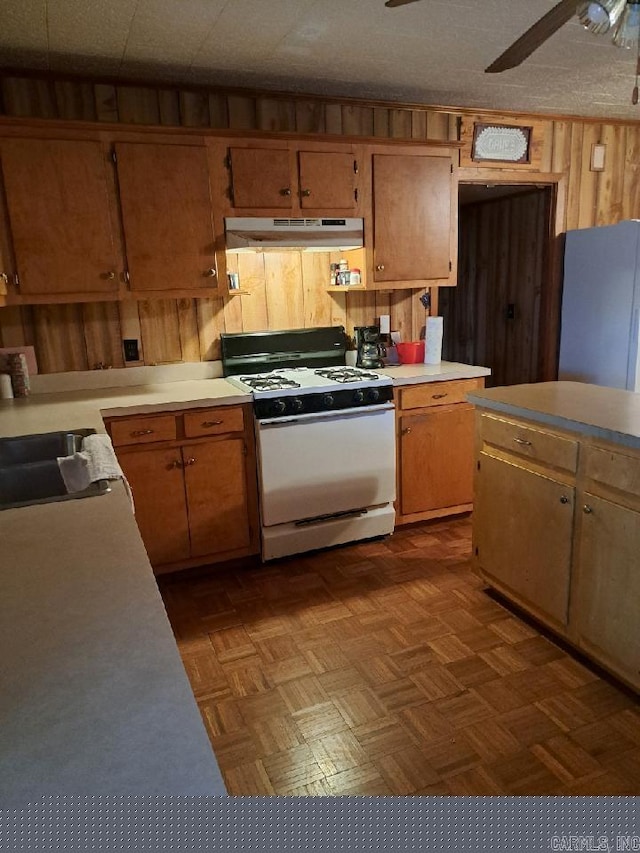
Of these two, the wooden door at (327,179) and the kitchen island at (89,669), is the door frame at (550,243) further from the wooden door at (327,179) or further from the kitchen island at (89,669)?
the kitchen island at (89,669)

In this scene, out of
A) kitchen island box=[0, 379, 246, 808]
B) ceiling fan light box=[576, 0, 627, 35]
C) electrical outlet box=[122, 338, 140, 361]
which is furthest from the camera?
electrical outlet box=[122, 338, 140, 361]

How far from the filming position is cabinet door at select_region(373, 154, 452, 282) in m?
3.16

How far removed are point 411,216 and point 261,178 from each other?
34.5 inches

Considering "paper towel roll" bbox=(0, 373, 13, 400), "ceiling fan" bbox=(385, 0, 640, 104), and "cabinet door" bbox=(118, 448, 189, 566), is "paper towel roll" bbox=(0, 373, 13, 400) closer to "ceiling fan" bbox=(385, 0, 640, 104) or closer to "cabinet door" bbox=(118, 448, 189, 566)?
"cabinet door" bbox=(118, 448, 189, 566)

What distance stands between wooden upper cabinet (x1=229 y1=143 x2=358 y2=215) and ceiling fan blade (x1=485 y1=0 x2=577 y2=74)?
1.11m

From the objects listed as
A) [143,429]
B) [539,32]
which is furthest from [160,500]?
[539,32]

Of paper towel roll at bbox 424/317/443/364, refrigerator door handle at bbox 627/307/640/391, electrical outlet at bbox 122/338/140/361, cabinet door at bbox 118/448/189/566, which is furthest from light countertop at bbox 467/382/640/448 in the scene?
electrical outlet at bbox 122/338/140/361

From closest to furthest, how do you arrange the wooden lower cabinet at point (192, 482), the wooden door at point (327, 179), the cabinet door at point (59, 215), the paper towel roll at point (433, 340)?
the cabinet door at point (59, 215) < the wooden lower cabinet at point (192, 482) < the wooden door at point (327, 179) < the paper towel roll at point (433, 340)

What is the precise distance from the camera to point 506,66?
A: 2002mm

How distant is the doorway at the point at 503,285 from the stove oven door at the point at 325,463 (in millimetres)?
1803

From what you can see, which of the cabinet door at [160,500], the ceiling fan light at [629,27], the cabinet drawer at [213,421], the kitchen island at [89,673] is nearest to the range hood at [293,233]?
the cabinet drawer at [213,421]

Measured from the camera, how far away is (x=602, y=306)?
369cm

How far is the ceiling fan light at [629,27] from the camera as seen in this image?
159cm

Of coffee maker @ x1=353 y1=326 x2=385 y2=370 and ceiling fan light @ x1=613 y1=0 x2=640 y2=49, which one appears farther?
coffee maker @ x1=353 y1=326 x2=385 y2=370
